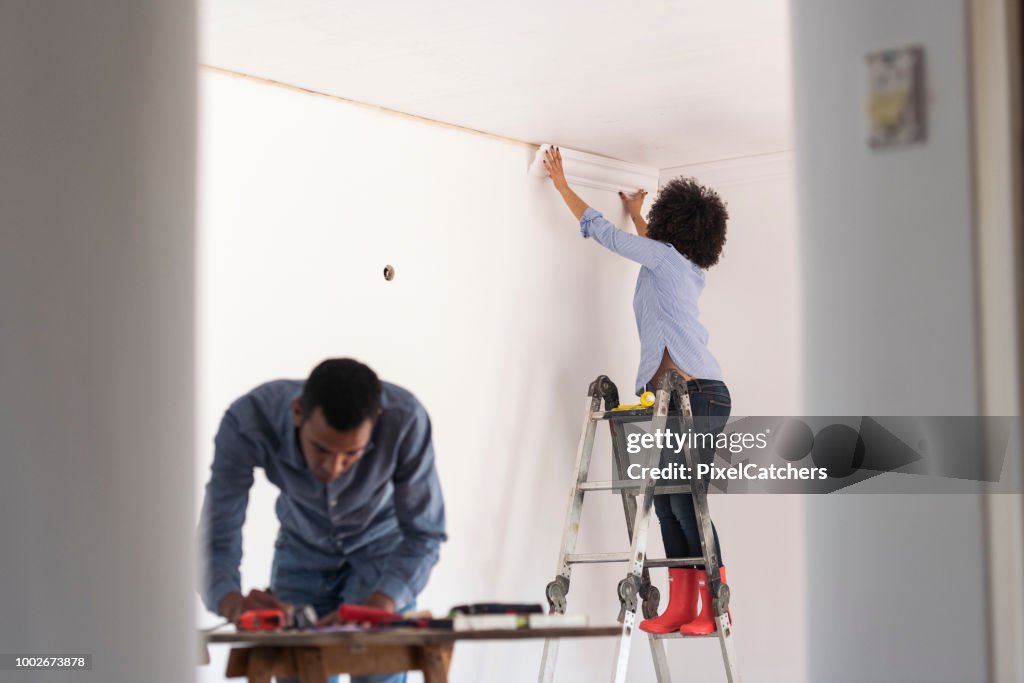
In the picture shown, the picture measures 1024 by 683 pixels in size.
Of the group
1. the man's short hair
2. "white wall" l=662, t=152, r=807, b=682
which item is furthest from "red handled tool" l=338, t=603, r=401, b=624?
"white wall" l=662, t=152, r=807, b=682

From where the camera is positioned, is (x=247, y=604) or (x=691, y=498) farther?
(x=691, y=498)

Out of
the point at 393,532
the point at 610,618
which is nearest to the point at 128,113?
the point at 393,532

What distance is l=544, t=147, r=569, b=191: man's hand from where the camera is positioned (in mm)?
3410

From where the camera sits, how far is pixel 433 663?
2.12 meters

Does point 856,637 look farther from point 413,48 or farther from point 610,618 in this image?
point 610,618

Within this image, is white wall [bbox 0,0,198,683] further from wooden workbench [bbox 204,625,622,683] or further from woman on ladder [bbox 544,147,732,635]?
woman on ladder [bbox 544,147,732,635]

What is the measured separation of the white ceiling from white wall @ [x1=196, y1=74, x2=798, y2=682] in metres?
0.19

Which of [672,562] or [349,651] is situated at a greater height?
[349,651]

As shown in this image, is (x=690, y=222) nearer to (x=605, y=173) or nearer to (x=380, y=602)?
(x=605, y=173)

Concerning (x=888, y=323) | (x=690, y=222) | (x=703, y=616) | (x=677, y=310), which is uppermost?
(x=690, y=222)

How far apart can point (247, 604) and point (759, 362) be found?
2.67m

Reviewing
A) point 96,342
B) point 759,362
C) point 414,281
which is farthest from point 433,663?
point 759,362

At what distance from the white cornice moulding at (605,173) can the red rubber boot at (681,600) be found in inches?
49.9

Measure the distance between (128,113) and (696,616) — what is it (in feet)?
8.44
